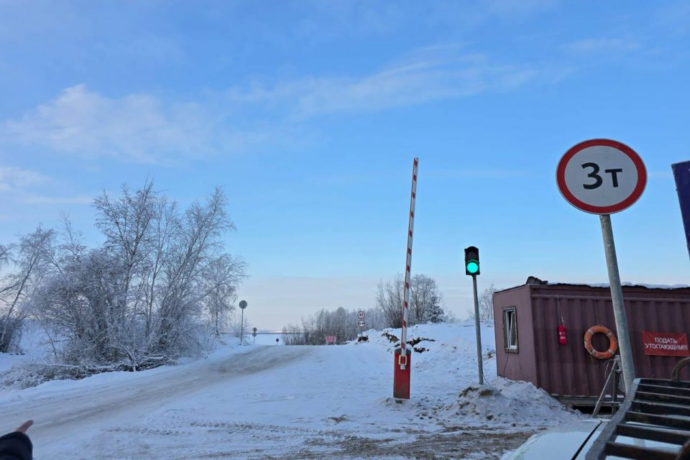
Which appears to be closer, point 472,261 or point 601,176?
point 601,176

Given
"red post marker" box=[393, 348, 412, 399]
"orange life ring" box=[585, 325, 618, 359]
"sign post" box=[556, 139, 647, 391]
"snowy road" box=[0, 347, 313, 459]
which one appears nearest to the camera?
"sign post" box=[556, 139, 647, 391]

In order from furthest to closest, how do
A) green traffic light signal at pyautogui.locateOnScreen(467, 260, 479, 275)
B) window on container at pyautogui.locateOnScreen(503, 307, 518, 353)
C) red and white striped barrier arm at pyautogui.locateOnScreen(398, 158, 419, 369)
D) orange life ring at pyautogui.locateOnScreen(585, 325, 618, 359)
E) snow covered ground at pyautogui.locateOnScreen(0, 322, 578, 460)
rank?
1. window on container at pyautogui.locateOnScreen(503, 307, 518, 353)
2. green traffic light signal at pyautogui.locateOnScreen(467, 260, 479, 275)
3. orange life ring at pyautogui.locateOnScreen(585, 325, 618, 359)
4. red and white striped barrier arm at pyautogui.locateOnScreen(398, 158, 419, 369)
5. snow covered ground at pyautogui.locateOnScreen(0, 322, 578, 460)

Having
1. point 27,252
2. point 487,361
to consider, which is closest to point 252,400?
point 487,361

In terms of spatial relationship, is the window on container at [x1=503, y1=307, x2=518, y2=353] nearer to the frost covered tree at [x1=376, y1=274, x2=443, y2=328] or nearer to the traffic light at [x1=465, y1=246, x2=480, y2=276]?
the traffic light at [x1=465, y1=246, x2=480, y2=276]

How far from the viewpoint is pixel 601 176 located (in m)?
3.84

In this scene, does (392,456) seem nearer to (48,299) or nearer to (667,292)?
(667,292)

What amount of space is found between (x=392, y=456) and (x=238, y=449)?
2046 mm

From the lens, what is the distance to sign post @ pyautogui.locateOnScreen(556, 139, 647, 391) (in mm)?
3734

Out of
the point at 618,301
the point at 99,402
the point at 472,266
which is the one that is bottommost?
the point at 99,402

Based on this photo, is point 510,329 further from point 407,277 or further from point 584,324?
point 407,277

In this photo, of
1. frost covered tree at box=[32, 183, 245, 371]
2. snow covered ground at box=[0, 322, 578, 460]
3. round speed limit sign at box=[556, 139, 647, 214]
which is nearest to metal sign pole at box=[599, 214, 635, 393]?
round speed limit sign at box=[556, 139, 647, 214]

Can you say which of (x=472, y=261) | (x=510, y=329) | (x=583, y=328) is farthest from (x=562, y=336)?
(x=472, y=261)

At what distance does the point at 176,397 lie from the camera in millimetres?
10930

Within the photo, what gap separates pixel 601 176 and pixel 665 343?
8866 mm
